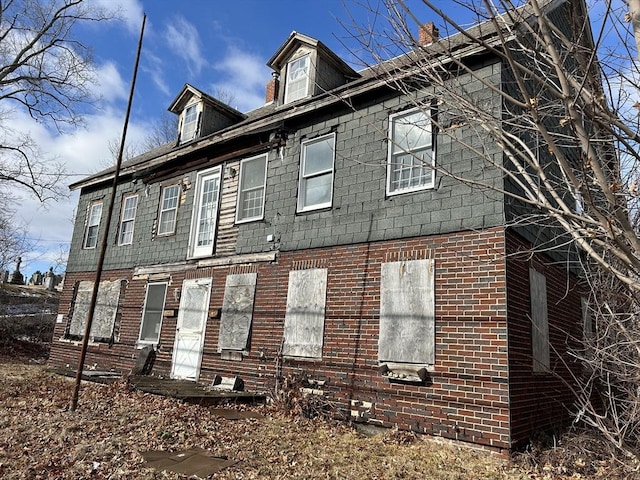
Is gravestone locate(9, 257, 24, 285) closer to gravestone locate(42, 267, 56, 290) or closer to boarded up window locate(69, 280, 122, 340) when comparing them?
gravestone locate(42, 267, 56, 290)

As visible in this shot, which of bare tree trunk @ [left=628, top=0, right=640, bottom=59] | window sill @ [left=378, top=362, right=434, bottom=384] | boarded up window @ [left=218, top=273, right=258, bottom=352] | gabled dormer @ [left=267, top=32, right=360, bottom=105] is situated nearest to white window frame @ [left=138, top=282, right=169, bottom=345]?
boarded up window @ [left=218, top=273, right=258, bottom=352]

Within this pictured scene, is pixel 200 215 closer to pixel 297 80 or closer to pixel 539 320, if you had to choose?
pixel 297 80

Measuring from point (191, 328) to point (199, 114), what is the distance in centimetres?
713

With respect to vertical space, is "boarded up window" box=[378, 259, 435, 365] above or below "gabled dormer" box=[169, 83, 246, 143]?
below

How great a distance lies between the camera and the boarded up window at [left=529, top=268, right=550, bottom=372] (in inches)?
314

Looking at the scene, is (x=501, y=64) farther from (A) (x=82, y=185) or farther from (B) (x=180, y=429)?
(A) (x=82, y=185)

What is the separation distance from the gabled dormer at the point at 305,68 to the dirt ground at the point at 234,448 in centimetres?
820

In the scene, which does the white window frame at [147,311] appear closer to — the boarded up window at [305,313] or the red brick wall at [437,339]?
the red brick wall at [437,339]

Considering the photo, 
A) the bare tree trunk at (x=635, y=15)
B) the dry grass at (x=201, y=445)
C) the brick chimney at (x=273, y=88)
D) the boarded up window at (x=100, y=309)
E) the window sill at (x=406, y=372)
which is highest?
the brick chimney at (x=273, y=88)

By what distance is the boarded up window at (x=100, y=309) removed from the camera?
14273 millimetres

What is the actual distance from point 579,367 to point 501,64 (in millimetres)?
6880

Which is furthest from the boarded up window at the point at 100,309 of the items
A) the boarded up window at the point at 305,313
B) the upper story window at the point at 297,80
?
the upper story window at the point at 297,80

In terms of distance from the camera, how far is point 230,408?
8.88m

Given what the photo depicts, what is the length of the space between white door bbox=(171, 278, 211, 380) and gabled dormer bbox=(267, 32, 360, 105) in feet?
18.4
